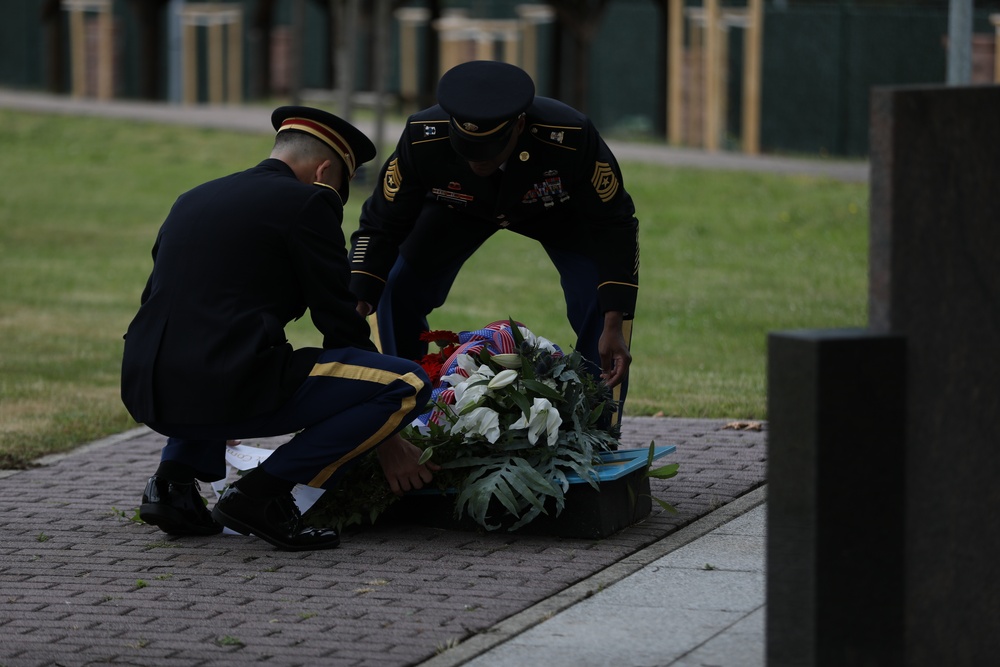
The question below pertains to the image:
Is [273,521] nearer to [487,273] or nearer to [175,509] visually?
[175,509]

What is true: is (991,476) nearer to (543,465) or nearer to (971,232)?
(971,232)

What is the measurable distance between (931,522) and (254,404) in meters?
2.37

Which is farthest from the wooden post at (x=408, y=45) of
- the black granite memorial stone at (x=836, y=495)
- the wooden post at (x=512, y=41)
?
the black granite memorial stone at (x=836, y=495)

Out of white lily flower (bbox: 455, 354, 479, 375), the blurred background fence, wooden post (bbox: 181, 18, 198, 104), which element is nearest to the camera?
white lily flower (bbox: 455, 354, 479, 375)

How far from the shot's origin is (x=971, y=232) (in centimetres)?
367

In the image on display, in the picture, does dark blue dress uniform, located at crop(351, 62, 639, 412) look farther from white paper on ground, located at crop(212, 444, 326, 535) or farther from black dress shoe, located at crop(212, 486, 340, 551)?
black dress shoe, located at crop(212, 486, 340, 551)

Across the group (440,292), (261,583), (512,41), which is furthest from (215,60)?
(261,583)

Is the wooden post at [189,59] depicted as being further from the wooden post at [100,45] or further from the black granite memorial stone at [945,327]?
the black granite memorial stone at [945,327]

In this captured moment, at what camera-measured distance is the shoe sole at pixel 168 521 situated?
5445 millimetres

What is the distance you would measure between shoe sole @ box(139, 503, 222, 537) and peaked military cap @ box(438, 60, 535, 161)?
1.63 m

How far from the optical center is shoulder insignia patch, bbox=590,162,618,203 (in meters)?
6.06

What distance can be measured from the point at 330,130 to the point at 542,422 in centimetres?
123

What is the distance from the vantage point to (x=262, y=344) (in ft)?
17.0

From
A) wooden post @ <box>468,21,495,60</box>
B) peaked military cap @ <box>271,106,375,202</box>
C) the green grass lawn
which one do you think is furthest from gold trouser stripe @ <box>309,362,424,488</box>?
wooden post @ <box>468,21,495,60</box>
